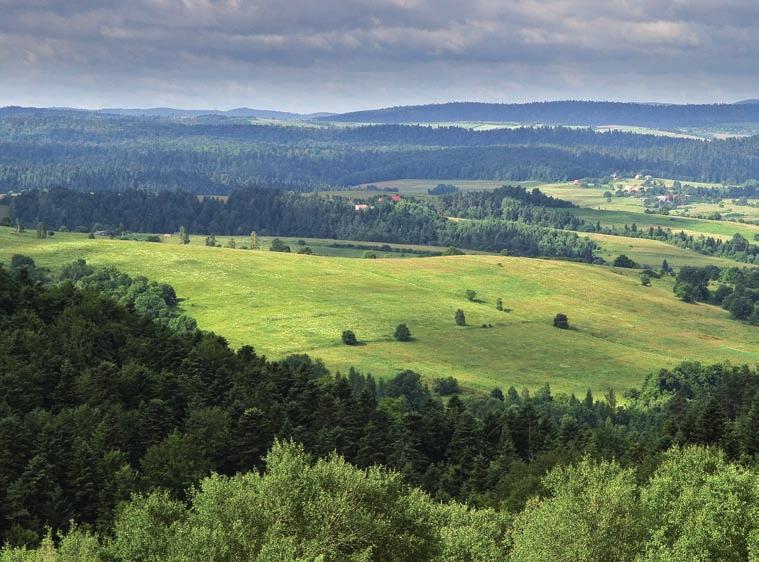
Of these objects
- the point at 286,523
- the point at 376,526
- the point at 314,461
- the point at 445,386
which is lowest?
the point at 445,386

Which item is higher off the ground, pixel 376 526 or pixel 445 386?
pixel 376 526

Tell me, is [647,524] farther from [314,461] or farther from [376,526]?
[314,461]

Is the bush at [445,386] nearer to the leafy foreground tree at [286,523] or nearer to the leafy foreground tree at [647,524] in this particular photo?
the leafy foreground tree at [647,524]

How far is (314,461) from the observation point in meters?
117

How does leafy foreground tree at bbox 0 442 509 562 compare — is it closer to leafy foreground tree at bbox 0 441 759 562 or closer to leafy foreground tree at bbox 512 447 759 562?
leafy foreground tree at bbox 0 441 759 562

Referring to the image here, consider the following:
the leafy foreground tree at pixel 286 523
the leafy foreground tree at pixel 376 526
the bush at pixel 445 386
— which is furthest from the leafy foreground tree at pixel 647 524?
the bush at pixel 445 386

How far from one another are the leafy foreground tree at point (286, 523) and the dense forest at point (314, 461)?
0.14m

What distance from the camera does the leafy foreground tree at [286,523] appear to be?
200 ft

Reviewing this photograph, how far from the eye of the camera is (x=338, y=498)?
64.9m

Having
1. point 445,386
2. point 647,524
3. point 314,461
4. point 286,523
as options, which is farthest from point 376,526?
point 445,386

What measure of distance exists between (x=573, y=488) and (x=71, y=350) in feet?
238

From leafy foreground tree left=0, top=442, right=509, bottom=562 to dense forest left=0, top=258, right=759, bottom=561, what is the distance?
138 millimetres

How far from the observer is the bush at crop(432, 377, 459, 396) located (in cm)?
18575

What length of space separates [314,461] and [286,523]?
5372cm
